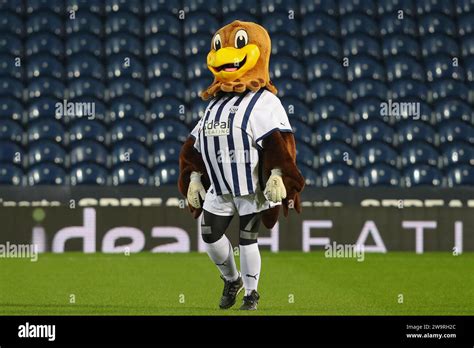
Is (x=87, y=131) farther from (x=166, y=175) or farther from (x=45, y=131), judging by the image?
(x=166, y=175)

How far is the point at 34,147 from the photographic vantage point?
14414 mm

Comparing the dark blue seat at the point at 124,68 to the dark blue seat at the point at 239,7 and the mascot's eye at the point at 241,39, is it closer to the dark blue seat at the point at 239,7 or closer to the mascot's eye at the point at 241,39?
the dark blue seat at the point at 239,7

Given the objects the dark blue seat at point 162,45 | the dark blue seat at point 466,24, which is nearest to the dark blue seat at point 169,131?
the dark blue seat at point 162,45

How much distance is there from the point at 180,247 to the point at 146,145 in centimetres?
192

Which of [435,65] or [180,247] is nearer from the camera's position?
[180,247]

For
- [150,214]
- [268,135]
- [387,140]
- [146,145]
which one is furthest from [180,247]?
[268,135]

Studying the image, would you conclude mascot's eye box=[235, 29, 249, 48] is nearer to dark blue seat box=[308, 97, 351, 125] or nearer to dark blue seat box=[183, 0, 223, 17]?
dark blue seat box=[308, 97, 351, 125]

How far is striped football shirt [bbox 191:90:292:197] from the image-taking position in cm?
753

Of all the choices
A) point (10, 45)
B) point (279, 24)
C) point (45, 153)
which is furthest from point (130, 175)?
point (279, 24)

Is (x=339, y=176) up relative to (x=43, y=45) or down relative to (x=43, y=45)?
down

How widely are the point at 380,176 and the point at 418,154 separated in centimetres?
69

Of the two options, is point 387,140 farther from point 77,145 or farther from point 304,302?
point 304,302

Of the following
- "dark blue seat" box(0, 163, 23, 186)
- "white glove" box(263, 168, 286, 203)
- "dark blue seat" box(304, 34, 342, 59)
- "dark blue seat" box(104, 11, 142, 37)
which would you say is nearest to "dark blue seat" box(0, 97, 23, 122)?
"dark blue seat" box(0, 163, 23, 186)

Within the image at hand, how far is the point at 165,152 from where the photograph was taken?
47.5ft
